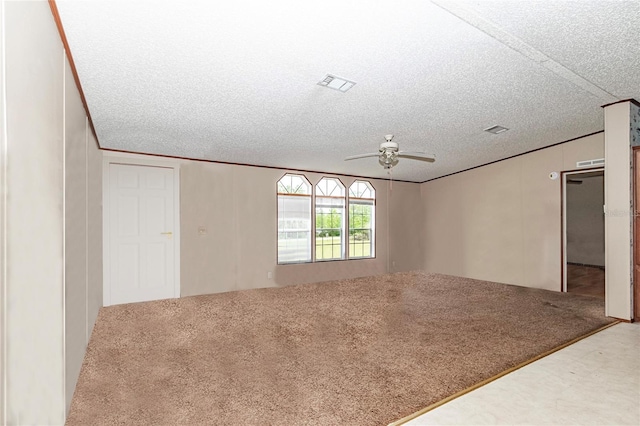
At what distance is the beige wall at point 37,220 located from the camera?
125cm

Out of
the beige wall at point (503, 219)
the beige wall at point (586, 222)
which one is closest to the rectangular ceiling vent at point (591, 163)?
the beige wall at point (503, 219)

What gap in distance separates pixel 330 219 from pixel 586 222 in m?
7.29

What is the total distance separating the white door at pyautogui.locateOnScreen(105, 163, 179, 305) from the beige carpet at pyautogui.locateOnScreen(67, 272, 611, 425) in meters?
0.37

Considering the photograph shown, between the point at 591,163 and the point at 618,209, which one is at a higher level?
the point at 591,163

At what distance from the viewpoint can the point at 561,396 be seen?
220cm

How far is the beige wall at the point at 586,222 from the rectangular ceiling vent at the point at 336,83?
347 inches

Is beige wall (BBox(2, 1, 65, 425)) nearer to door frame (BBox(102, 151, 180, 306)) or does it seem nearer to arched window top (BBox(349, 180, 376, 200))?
door frame (BBox(102, 151, 180, 306))

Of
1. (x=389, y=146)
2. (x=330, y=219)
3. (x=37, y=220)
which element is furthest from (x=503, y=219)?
(x=37, y=220)

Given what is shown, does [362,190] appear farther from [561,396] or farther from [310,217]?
[561,396]

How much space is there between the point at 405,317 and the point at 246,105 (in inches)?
116

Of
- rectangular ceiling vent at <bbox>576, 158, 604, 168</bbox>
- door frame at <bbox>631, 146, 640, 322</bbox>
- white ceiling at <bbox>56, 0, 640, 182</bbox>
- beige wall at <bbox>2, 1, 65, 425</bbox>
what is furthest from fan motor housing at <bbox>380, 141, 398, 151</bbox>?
rectangular ceiling vent at <bbox>576, 158, 604, 168</bbox>

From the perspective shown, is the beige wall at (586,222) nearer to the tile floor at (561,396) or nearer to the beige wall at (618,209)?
the beige wall at (618,209)

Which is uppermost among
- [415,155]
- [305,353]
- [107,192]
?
[415,155]

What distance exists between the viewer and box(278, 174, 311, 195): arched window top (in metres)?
6.58
